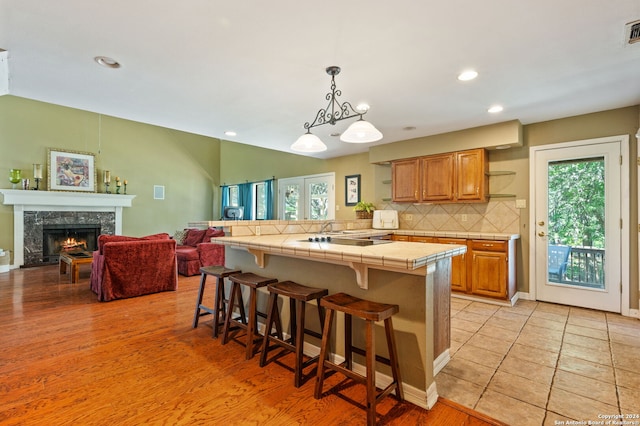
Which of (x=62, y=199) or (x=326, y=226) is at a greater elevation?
→ (x=62, y=199)

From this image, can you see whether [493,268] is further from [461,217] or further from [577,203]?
[577,203]

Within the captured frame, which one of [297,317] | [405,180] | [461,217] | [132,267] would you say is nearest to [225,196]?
[132,267]

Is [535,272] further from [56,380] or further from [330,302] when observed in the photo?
[56,380]

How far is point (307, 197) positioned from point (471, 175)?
360 cm

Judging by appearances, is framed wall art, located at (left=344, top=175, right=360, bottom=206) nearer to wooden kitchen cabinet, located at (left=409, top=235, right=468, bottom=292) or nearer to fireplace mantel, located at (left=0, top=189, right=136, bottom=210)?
wooden kitchen cabinet, located at (left=409, top=235, right=468, bottom=292)

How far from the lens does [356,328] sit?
2188mm

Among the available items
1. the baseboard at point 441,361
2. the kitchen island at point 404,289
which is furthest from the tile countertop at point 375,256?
the baseboard at point 441,361

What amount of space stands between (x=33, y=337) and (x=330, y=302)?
9.54ft

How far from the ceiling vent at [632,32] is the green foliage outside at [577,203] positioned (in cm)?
197

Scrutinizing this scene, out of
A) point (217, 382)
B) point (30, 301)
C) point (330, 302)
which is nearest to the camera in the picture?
point (330, 302)

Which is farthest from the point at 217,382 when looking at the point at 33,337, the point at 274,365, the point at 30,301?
the point at 30,301

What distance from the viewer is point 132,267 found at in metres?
4.20

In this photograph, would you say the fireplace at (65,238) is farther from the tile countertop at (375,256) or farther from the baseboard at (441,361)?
the baseboard at (441,361)

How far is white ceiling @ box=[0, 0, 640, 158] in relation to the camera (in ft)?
6.06
